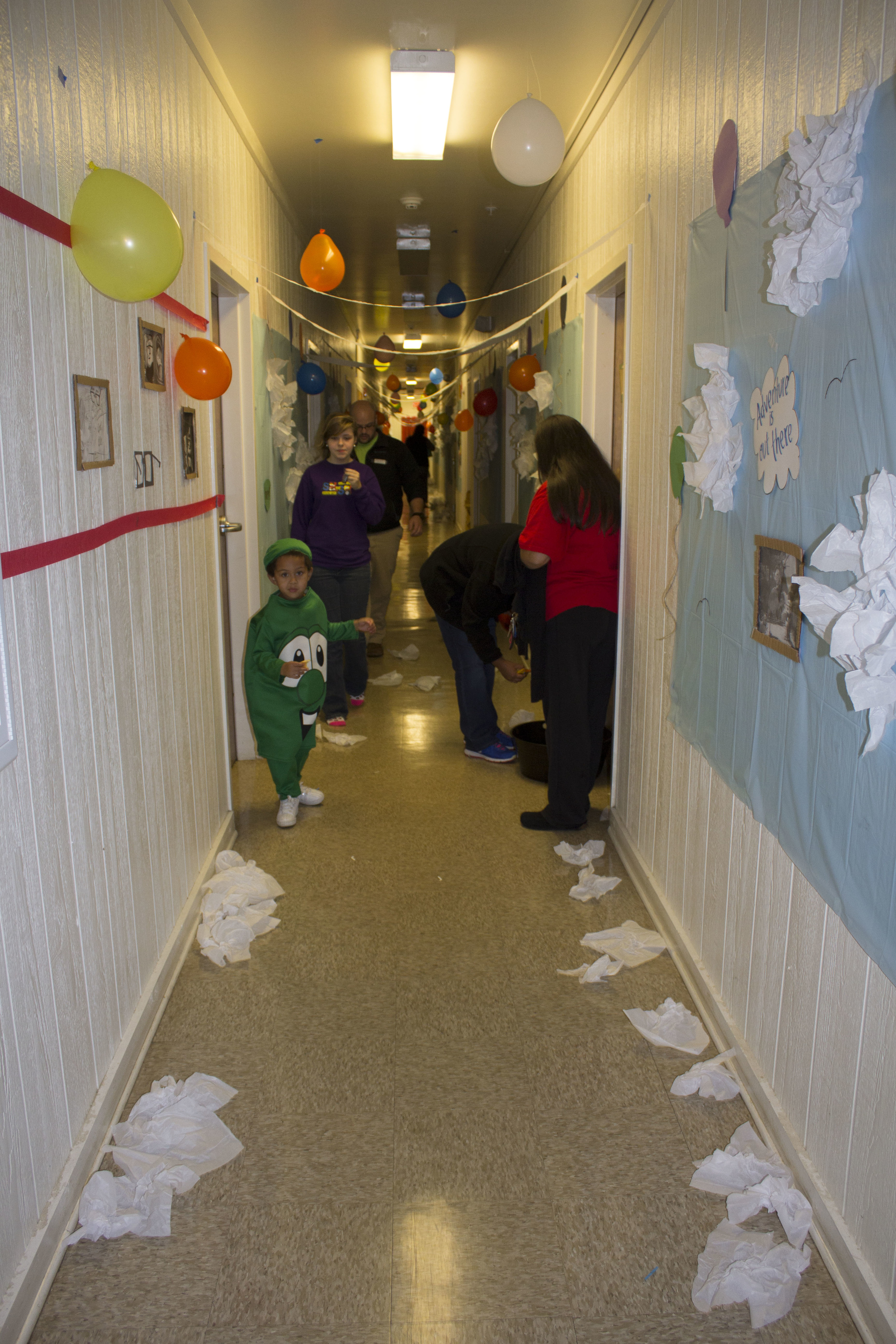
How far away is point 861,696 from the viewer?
1.37 meters

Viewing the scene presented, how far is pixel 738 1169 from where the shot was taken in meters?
1.85

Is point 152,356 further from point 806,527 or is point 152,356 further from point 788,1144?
point 788,1144

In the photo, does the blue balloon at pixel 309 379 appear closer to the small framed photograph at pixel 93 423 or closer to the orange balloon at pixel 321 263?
the orange balloon at pixel 321 263

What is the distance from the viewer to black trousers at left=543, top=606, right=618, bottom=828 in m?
3.43

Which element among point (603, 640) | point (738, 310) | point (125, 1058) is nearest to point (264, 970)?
point (125, 1058)

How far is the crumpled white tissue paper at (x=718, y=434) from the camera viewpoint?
211cm

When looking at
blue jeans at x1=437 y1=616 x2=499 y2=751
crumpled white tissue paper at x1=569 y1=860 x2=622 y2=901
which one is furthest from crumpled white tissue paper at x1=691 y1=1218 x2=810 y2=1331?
blue jeans at x1=437 y1=616 x2=499 y2=751

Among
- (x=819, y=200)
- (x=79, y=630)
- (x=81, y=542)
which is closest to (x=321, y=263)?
(x=81, y=542)

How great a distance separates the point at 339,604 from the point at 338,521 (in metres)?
0.42

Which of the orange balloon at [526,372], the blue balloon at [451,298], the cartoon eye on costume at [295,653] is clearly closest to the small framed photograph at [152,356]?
the cartoon eye on costume at [295,653]

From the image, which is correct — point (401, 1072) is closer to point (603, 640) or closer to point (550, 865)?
point (550, 865)

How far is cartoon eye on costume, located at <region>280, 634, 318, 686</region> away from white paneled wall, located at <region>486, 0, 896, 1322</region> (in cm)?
117

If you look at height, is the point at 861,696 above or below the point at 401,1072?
above

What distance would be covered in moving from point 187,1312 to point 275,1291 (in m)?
0.14
